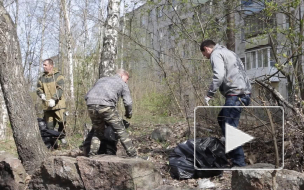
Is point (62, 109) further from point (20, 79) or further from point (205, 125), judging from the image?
point (205, 125)

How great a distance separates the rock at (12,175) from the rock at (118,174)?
1212 mm

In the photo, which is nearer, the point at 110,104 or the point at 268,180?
the point at 268,180

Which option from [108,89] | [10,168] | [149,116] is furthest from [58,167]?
[149,116]

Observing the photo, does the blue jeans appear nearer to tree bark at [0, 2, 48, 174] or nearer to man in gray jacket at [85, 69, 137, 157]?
man in gray jacket at [85, 69, 137, 157]

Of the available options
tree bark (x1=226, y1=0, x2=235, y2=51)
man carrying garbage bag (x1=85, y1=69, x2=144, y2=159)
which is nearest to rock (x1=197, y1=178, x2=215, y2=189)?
man carrying garbage bag (x1=85, y1=69, x2=144, y2=159)

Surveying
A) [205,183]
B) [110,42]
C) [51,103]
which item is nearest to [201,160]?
[205,183]

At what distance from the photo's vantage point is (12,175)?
18.9ft

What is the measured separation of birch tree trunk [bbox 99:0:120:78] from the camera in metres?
8.27

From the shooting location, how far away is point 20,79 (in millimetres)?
6125

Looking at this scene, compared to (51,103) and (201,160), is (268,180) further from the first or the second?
(51,103)

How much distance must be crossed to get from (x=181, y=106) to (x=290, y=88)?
295 centimetres

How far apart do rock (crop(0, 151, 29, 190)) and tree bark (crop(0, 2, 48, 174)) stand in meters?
0.18

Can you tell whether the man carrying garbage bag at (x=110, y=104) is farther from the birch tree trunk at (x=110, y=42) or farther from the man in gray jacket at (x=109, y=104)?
the birch tree trunk at (x=110, y=42)

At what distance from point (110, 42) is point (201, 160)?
4.23 m
